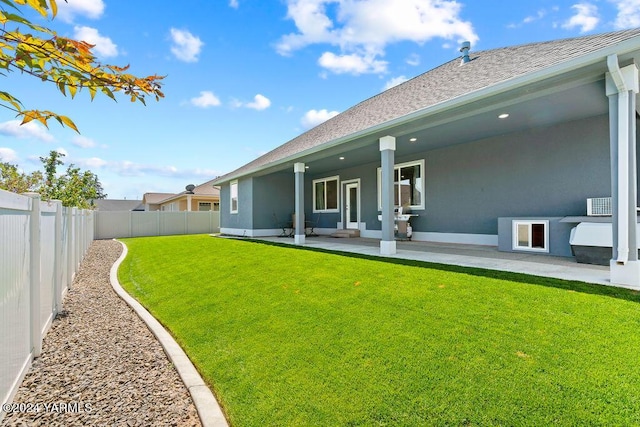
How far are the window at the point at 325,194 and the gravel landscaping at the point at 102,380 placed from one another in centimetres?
1014

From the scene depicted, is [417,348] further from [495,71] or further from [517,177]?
[517,177]

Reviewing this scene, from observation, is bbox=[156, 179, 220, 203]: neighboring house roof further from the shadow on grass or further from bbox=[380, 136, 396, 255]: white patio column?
→ the shadow on grass

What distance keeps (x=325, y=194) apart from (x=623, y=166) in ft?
36.0

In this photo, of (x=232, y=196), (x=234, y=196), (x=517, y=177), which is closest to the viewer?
(x=517, y=177)

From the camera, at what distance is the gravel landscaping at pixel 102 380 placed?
2.49 metres

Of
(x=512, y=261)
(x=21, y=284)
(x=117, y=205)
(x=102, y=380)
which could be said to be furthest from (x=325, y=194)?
(x=117, y=205)

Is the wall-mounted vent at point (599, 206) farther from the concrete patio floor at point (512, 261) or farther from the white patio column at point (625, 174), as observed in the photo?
the white patio column at point (625, 174)

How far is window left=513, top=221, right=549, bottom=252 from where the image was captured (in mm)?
7234

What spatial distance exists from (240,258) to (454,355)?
236 inches

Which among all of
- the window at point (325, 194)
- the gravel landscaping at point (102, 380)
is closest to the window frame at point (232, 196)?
the window at point (325, 194)

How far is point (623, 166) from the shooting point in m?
4.43

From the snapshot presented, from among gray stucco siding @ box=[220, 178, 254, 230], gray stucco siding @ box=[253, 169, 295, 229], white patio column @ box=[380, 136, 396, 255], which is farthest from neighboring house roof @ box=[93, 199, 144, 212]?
white patio column @ box=[380, 136, 396, 255]

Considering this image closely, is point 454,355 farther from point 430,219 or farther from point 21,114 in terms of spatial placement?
point 430,219

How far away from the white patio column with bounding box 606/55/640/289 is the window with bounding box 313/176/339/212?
394 inches
